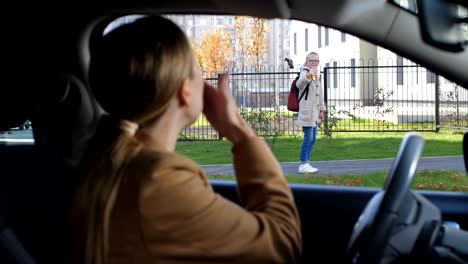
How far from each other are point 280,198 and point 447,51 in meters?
0.76

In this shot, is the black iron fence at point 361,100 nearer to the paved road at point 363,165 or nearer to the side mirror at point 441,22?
the paved road at point 363,165

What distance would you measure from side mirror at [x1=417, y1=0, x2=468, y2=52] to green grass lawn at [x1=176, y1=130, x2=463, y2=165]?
509cm

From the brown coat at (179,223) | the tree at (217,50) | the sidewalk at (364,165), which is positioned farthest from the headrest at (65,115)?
the tree at (217,50)

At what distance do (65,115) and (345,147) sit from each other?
25.5 feet

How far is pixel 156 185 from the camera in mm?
1421

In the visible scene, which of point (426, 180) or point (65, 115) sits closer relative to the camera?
point (65, 115)

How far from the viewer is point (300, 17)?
7.59 ft

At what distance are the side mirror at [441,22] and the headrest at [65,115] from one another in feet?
4.38

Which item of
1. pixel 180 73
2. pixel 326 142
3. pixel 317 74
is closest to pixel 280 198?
pixel 180 73

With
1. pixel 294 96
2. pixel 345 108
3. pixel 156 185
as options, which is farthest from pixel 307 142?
pixel 156 185

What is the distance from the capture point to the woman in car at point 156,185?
4.73 ft

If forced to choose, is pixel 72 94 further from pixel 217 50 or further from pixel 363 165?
pixel 217 50

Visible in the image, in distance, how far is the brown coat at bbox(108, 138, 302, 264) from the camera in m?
1.43

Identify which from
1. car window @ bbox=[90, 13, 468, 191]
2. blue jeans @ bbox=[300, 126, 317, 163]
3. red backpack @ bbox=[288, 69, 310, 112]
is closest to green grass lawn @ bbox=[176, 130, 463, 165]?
car window @ bbox=[90, 13, 468, 191]
